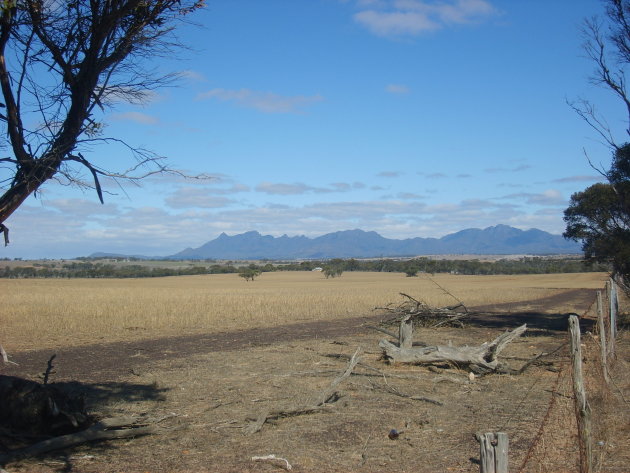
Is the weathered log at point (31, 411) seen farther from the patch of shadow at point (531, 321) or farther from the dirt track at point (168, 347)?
the patch of shadow at point (531, 321)

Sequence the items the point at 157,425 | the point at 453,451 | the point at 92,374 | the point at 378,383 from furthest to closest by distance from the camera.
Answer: the point at 92,374, the point at 378,383, the point at 157,425, the point at 453,451

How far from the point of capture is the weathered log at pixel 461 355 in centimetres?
1118

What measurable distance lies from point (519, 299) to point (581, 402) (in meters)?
35.5

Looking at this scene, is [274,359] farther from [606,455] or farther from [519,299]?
[519,299]

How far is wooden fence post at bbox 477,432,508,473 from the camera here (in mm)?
3734

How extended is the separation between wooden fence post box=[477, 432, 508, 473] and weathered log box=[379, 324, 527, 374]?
7.63 meters

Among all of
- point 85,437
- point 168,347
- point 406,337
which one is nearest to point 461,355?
point 406,337

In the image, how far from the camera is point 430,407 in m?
8.67

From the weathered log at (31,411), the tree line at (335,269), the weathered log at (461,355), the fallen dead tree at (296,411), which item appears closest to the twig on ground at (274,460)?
the fallen dead tree at (296,411)

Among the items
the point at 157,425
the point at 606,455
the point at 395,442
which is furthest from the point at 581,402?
the point at 157,425

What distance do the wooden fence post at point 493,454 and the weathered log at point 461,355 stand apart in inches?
300

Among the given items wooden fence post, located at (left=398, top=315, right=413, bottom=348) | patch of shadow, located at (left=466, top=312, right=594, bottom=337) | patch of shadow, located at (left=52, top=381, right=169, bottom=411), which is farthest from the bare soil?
patch of shadow, located at (left=466, top=312, right=594, bottom=337)

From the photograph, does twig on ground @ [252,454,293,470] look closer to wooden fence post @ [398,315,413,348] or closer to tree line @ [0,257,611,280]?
wooden fence post @ [398,315,413,348]

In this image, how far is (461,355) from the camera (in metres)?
11.4
